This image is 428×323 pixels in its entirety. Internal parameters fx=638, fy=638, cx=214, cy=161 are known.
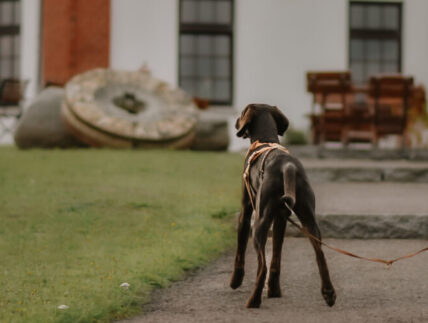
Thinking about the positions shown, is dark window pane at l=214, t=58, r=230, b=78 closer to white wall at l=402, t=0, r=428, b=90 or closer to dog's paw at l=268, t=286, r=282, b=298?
white wall at l=402, t=0, r=428, b=90

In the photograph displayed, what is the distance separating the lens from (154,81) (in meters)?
10.6

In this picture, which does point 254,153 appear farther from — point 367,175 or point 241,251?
point 367,175

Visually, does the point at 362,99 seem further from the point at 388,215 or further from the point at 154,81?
the point at 388,215

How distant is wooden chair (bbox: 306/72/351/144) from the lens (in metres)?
8.56

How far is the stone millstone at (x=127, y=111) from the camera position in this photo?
8.84m

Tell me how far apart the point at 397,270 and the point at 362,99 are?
7942 millimetres

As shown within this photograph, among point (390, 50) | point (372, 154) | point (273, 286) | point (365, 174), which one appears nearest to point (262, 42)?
point (390, 50)

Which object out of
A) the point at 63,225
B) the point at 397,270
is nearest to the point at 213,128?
the point at 63,225

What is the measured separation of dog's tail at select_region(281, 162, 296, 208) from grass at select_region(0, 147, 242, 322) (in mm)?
829

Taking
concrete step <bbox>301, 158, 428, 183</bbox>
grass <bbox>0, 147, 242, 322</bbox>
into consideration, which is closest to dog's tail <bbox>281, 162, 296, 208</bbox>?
grass <bbox>0, 147, 242, 322</bbox>

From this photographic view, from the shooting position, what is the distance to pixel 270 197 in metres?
2.71

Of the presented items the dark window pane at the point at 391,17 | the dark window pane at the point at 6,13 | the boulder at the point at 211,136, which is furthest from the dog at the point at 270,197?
the dark window pane at the point at 6,13

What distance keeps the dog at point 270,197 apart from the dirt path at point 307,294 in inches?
4.2

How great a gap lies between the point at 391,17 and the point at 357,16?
0.70m
